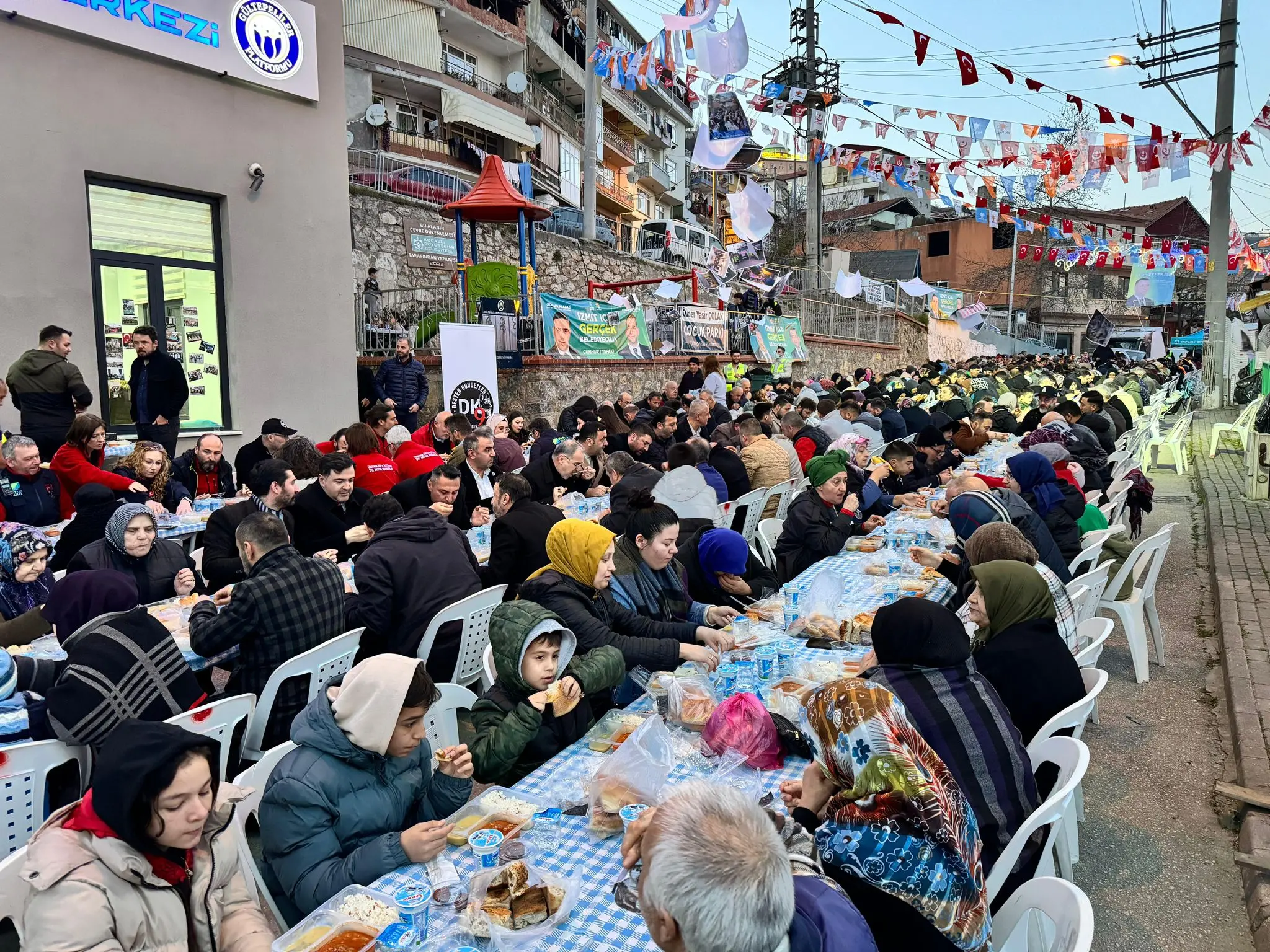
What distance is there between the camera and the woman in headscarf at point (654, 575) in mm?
3922

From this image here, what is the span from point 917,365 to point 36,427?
28.9 metres

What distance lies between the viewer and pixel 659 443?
9156 millimetres

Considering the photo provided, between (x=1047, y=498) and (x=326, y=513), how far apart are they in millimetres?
4928

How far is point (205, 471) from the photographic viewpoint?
730cm

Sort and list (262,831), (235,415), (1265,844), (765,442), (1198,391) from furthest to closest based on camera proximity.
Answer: (1198,391) < (235,415) < (765,442) < (1265,844) < (262,831)

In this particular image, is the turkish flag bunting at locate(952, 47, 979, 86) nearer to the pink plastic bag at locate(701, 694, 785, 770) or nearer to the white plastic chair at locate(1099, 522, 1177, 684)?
the white plastic chair at locate(1099, 522, 1177, 684)

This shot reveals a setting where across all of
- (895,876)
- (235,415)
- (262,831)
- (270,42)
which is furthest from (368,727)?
(270,42)

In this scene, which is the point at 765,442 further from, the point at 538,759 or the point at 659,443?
the point at 538,759

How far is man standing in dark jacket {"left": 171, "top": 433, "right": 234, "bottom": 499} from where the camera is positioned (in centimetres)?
719

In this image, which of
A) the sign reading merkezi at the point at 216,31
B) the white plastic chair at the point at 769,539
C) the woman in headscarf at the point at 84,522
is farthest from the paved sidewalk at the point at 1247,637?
the sign reading merkezi at the point at 216,31

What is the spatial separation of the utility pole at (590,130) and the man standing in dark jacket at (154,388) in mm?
10878

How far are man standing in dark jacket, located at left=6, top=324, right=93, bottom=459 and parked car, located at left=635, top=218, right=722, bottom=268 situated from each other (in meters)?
21.3

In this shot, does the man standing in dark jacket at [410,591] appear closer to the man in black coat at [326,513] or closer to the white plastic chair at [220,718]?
the white plastic chair at [220,718]

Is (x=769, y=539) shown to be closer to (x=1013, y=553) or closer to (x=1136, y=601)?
(x=1136, y=601)
